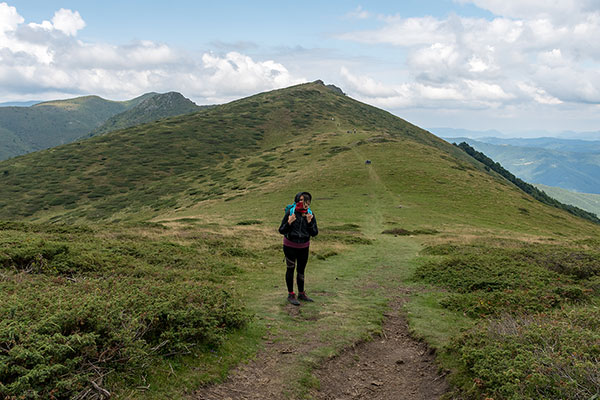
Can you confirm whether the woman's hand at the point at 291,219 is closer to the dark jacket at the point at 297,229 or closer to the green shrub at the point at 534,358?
the dark jacket at the point at 297,229

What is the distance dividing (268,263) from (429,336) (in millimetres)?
10167

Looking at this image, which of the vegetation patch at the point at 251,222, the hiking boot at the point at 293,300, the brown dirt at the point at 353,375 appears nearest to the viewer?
the brown dirt at the point at 353,375

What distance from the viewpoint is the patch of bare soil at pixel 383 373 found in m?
7.63

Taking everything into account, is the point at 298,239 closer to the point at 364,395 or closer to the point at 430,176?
the point at 364,395

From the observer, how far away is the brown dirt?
7.11m

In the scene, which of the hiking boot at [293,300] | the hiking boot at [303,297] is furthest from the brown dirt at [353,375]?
the hiking boot at [303,297]

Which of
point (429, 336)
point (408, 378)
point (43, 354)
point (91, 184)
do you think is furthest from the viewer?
point (91, 184)

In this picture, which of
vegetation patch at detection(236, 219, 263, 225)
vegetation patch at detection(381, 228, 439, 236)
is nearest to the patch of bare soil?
vegetation patch at detection(381, 228, 439, 236)

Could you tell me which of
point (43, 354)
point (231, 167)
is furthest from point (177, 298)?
point (231, 167)

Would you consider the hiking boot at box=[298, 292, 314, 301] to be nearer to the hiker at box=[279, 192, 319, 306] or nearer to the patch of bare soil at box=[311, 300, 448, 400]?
the hiker at box=[279, 192, 319, 306]

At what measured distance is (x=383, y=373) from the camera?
8.60m

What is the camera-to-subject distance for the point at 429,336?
33.2 feet

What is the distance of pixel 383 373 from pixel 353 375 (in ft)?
2.66

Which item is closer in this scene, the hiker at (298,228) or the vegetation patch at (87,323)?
the vegetation patch at (87,323)
